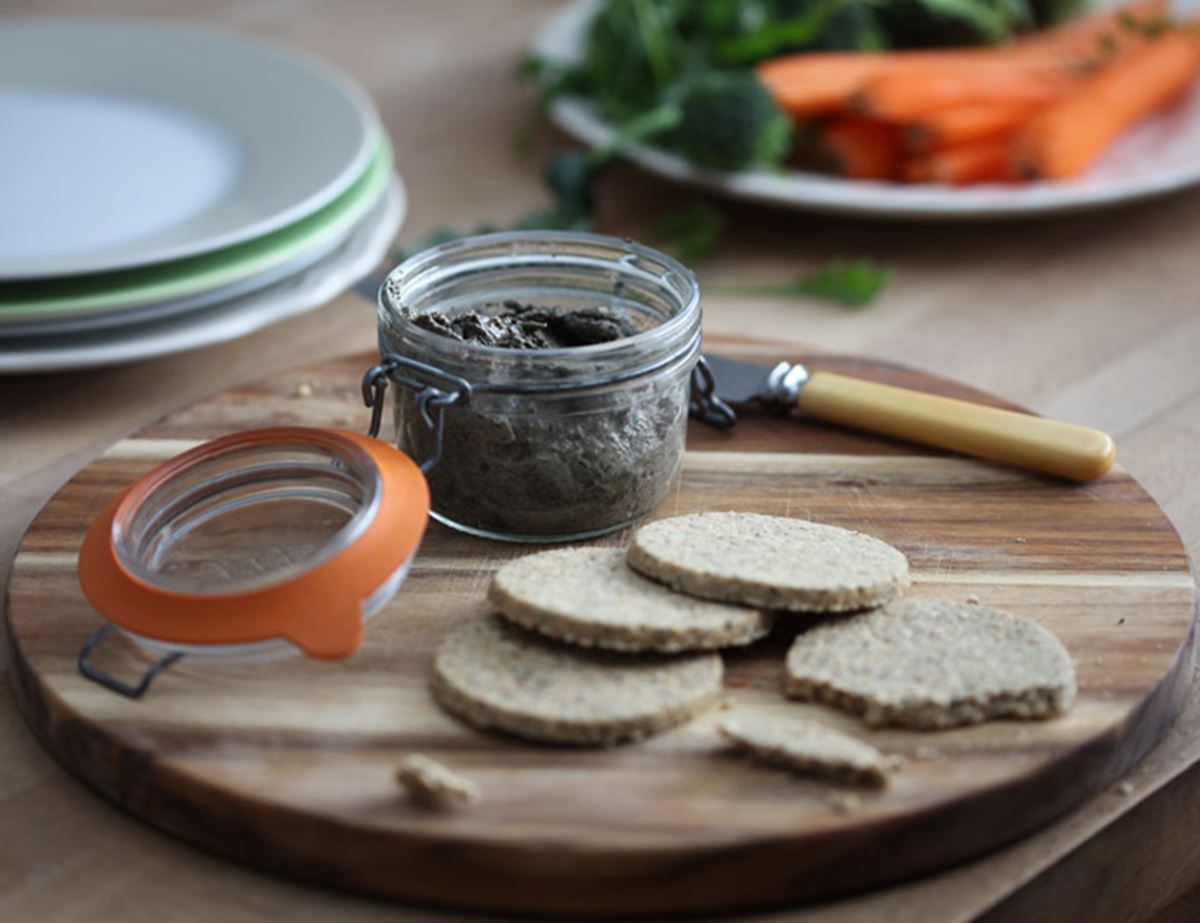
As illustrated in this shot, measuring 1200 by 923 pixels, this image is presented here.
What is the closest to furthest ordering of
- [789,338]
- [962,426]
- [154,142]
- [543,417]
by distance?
[543,417] → [962,426] → [789,338] → [154,142]

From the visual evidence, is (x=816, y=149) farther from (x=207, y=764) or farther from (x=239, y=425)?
(x=207, y=764)

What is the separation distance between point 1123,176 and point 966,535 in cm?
107

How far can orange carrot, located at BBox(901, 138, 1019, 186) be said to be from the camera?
221 cm

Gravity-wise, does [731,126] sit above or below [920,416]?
above

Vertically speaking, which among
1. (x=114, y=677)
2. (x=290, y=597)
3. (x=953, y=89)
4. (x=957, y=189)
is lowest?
(x=114, y=677)

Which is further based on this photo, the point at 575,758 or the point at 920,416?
Answer: the point at 920,416

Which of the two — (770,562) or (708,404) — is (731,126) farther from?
(770,562)

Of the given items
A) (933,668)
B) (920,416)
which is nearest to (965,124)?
(920,416)

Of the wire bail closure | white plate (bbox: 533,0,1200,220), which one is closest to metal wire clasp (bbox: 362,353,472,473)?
the wire bail closure

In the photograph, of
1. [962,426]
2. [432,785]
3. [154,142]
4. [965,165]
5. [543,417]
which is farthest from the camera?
[965,165]

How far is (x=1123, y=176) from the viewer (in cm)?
224

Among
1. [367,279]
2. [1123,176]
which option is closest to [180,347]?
[367,279]

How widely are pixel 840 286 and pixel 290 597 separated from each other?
1119mm

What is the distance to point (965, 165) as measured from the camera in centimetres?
223
